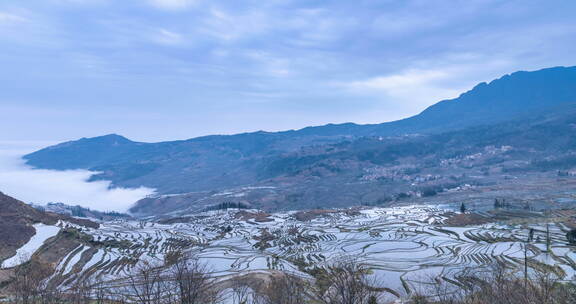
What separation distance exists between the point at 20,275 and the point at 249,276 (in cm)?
1384

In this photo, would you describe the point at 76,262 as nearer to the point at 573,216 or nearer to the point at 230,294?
the point at 230,294

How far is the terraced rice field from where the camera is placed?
30.4 m

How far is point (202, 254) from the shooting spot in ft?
125

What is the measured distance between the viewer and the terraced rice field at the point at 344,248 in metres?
30.4

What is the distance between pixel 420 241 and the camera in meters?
41.3

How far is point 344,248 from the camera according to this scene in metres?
40.3

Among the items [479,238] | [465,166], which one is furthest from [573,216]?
[465,166]

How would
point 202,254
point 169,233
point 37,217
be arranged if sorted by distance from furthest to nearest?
point 169,233 < point 37,217 < point 202,254

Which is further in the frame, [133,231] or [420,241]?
[133,231]

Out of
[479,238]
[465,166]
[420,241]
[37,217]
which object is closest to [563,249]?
[479,238]

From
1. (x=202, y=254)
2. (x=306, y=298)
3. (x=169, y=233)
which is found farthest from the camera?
(x=169, y=233)

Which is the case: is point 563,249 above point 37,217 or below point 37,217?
below

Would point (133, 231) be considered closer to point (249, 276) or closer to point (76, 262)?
point (76, 262)

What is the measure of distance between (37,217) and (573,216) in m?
65.5
